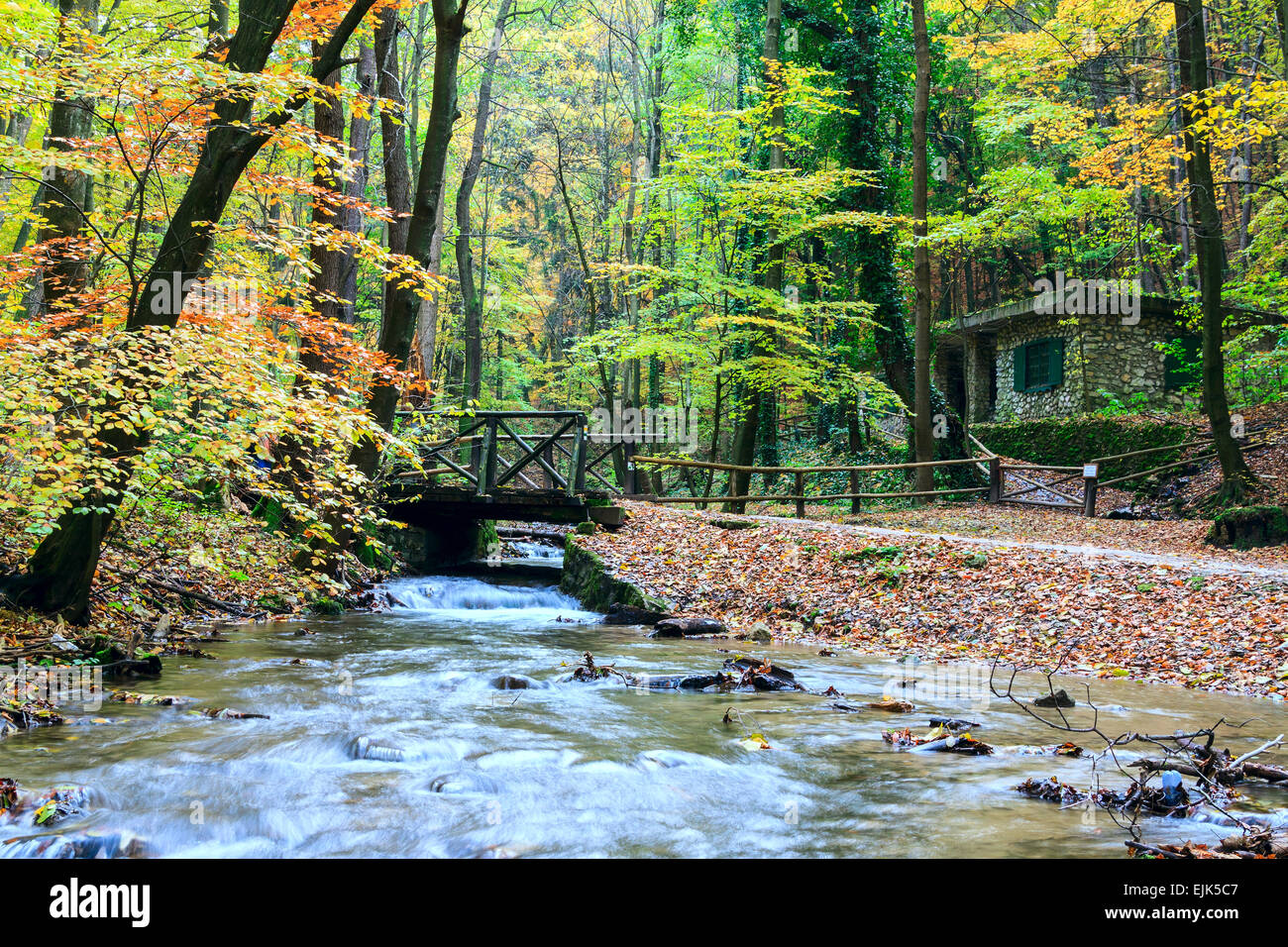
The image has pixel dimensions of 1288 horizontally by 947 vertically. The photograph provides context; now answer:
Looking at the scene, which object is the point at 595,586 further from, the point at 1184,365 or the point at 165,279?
the point at 1184,365

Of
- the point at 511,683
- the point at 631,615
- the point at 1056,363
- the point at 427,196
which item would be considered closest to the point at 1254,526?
the point at 631,615

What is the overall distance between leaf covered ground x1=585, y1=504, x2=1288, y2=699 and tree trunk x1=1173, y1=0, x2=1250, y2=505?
241 centimetres

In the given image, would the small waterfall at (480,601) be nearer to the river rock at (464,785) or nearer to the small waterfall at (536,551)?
the small waterfall at (536,551)

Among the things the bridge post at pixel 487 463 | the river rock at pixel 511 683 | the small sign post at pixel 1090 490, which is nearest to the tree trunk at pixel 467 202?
the bridge post at pixel 487 463

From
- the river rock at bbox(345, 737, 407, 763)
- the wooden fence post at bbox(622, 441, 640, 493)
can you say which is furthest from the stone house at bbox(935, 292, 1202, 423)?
the river rock at bbox(345, 737, 407, 763)

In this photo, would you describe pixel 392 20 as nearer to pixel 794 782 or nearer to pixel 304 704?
pixel 304 704

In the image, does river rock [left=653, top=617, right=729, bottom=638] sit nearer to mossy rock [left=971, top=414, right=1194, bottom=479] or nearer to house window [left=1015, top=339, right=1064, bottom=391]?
mossy rock [left=971, top=414, right=1194, bottom=479]

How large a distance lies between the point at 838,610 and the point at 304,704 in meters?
6.20

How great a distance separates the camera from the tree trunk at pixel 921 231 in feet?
53.0

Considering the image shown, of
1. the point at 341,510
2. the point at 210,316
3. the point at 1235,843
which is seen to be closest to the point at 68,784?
the point at 210,316

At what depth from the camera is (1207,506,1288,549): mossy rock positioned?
1142cm

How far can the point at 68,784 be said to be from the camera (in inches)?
155

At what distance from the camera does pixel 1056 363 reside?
904 inches

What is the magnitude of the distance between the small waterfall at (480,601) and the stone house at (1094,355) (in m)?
15.2
